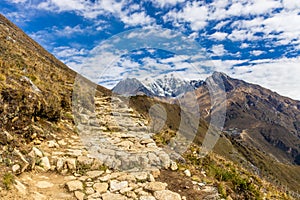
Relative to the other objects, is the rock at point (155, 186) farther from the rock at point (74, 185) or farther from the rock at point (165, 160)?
the rock at point (74, 185)

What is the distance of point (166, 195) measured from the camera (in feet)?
25.8

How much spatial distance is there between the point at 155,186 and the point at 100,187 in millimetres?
1652

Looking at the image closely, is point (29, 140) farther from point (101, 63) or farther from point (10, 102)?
point (101, 63)

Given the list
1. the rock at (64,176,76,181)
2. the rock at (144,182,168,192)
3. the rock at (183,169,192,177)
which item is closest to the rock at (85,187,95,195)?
the rock at (64,176,76,181)

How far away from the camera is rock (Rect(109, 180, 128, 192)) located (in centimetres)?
799

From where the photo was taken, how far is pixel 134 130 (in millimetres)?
15117

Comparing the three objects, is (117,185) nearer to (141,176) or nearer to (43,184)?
(141,176)

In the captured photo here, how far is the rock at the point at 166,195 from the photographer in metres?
7.74

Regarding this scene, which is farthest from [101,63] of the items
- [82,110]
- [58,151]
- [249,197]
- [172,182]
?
[249,197]

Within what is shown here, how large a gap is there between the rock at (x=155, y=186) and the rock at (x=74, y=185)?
1.89 metres

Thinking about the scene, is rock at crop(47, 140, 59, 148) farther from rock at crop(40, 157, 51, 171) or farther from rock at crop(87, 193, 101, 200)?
rock at crop(87, 193, 101, 200)

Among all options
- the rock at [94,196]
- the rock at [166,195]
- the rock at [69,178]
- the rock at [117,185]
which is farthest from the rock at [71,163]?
the rock at [166,195]

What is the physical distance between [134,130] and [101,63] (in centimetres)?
408

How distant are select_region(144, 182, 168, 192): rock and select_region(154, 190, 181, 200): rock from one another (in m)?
0.22
